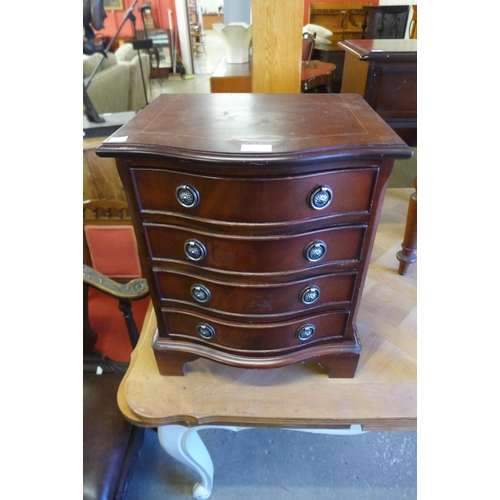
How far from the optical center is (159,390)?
35.3 inches

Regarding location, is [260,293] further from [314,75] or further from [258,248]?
[314,75]

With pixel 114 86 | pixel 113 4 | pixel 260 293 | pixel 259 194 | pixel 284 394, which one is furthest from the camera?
pixel 113 4

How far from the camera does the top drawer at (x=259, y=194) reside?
62 cm

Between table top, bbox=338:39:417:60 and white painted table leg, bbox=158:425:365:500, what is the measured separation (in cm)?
115

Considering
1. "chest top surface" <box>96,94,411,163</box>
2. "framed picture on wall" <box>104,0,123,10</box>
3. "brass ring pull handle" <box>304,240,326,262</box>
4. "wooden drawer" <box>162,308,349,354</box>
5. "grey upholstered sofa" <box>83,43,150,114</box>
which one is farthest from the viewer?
"framed picture on wall" <box>104,0,123,10</box>

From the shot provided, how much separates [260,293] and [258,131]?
13.0 inches

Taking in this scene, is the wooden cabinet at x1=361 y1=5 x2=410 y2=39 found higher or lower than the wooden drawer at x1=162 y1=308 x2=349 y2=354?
higher

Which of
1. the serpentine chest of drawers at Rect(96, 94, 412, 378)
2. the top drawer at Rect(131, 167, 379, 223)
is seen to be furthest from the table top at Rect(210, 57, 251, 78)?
the top drawer at Rect(131, 167, 379, 223)

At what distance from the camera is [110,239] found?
1.77 meters

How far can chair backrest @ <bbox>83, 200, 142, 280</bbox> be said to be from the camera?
170 cm

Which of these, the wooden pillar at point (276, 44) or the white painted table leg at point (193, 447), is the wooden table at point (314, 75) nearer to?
the wooden pillar at point (276, 44)

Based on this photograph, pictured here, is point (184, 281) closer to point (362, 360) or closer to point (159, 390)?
point (159, 390)

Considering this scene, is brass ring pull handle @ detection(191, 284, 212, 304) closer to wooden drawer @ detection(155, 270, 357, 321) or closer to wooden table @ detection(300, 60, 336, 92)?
wooden drawer @ detection(155, 270, 357, 321)

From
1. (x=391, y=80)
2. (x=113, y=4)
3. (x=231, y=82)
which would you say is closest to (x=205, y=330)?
(x=391, y=80)
